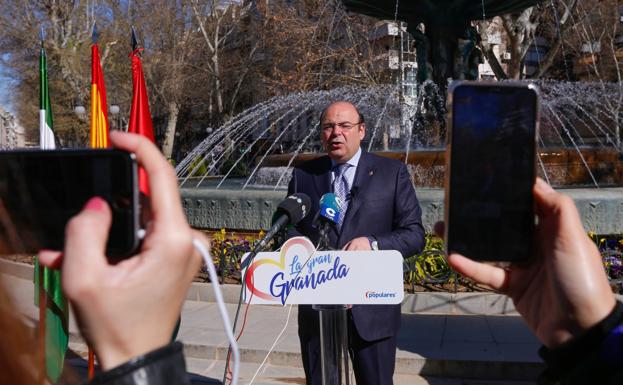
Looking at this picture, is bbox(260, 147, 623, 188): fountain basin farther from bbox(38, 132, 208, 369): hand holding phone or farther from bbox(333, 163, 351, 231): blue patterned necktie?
bbox(38, 132, 208, 369): hand holding phone

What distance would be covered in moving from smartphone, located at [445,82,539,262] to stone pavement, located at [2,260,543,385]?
346cm

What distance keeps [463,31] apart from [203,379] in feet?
26.6

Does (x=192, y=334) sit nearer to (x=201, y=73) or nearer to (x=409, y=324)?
(x=409, y=324)

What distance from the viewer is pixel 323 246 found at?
3180 millimetres

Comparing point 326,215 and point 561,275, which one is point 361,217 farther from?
point 561,275

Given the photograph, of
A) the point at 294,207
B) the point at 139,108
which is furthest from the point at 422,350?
the point at 139,108

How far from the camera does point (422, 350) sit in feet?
18.2

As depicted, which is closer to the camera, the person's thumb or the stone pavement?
the person's thumb

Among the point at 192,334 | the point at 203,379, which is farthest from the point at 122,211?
the point at 192,334

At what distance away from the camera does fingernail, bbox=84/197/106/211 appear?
1.12m

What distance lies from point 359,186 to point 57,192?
2.69 m

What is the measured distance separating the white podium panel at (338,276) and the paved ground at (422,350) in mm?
2014

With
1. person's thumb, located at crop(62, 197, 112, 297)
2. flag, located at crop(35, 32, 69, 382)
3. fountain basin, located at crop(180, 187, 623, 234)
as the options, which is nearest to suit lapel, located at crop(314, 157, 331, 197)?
flag, located at crop(35, 32, 69, 382)

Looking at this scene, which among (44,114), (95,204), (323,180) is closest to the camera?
(95,204)
